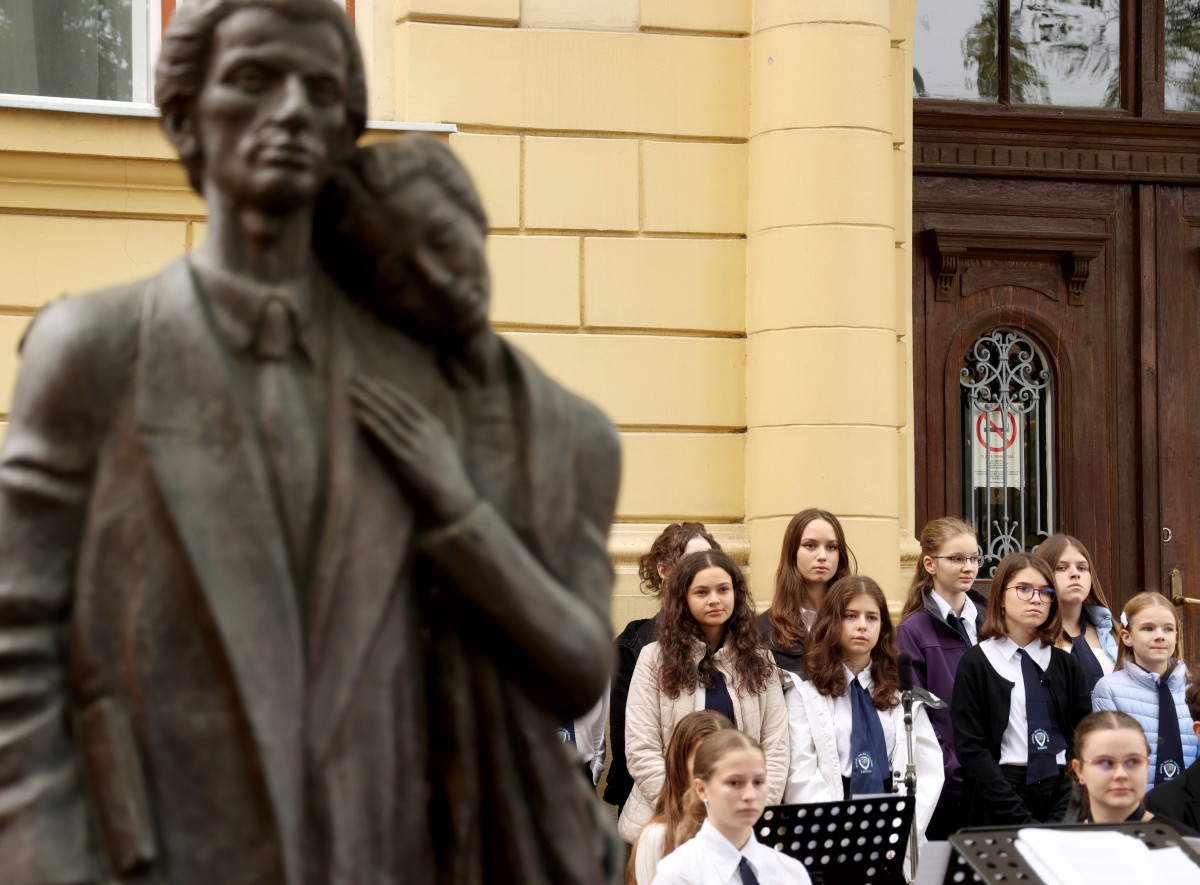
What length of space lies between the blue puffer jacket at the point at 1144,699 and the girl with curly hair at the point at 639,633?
154cm

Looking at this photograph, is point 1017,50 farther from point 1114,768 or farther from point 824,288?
point 1114,768

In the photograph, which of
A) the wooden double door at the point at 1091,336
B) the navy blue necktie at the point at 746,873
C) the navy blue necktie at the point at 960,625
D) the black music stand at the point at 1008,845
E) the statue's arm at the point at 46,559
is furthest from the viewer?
the wooden double door at the point at 1091,336

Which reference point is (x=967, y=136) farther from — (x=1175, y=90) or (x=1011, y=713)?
(x=1011, y=713)

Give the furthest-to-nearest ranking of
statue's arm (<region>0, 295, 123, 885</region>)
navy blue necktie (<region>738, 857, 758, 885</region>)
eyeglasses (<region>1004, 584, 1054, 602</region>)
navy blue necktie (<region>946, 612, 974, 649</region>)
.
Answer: navy blue necktie (<region>946, 612, 974, 649</region>)
eyeglasses (<region>1004, 584, 1054, 602</region>)
navy blue necktie (<region>738, 857, 758, 885</region>)
statue's arm (<region>0, 295, 123, 885</region>)

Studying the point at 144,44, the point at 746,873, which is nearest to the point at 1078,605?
the point at 746,873

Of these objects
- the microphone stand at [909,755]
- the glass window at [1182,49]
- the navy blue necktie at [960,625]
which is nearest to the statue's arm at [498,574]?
the microphone stand at [909,755]

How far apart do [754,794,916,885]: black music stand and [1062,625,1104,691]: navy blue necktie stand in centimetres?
161

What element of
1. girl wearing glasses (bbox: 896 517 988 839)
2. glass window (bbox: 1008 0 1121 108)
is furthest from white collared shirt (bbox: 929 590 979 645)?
glass window (bbox: 1008 0 1121 108)

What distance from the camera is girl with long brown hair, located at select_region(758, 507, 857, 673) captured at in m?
6.24

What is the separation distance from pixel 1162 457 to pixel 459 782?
7444 millimetres

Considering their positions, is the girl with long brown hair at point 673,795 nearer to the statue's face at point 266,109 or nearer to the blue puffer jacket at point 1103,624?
the blue puffer jacket at point 1103,624

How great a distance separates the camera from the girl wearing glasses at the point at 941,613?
6.32m

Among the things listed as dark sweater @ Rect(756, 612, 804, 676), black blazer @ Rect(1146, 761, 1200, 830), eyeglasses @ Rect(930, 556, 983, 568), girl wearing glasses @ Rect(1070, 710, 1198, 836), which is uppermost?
eyeglasses @ Rect(930, 556, 983, 568)

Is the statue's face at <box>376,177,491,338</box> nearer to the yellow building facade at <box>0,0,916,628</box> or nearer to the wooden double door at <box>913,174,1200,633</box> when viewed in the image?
the yellow building facade at <box>0,0,916,628</box>
